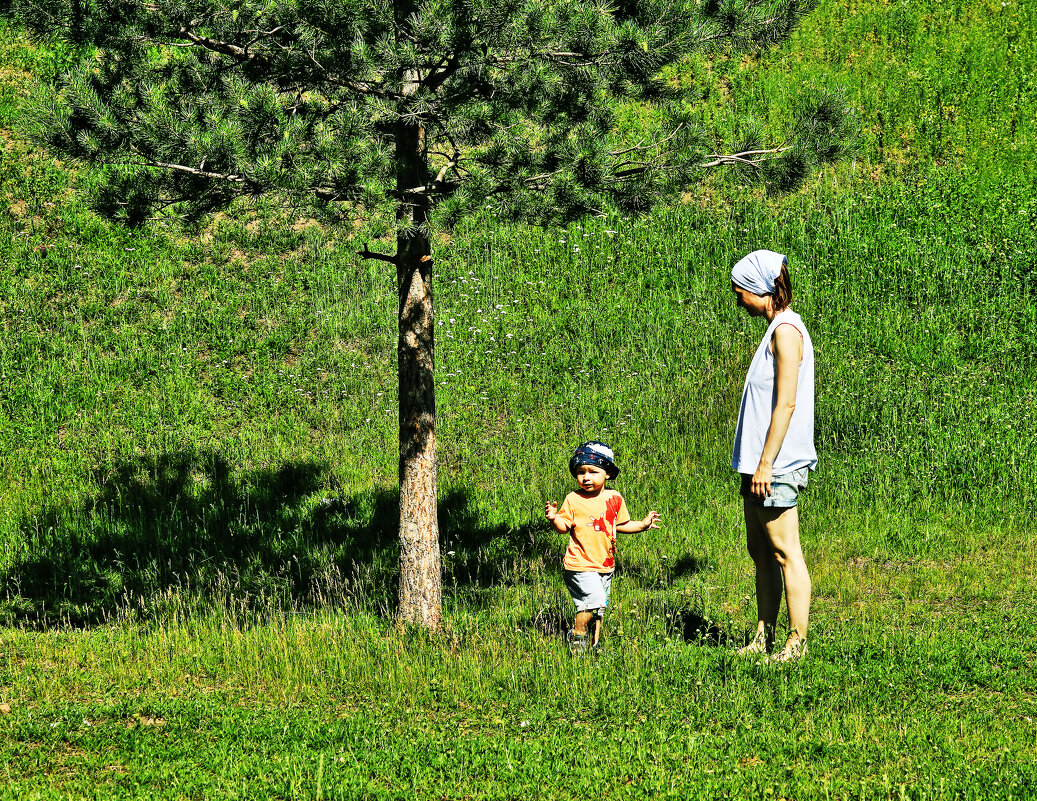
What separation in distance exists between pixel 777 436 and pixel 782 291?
31.0 inches

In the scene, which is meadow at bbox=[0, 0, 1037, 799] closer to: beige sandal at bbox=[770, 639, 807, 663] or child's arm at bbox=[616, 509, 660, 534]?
beige sandal at bbox=[770, 639, 807, 663]

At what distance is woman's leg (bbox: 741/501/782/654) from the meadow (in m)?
0.25

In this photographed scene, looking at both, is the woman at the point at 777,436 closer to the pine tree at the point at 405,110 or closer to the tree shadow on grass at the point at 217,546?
the pine tree at the point at 405,110

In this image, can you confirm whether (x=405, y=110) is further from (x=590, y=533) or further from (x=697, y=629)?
(x=697, y=629)

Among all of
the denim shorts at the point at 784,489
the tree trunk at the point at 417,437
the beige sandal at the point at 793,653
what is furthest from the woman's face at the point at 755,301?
the tree trunk at the point at 417,437

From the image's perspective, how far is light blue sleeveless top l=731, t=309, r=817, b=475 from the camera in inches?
197

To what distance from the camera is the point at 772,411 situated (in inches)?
196

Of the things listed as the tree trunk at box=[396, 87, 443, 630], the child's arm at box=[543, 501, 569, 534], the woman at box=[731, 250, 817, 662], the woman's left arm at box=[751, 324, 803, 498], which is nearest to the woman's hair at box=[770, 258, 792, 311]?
the woman at box=[731, 250, 817, 662]

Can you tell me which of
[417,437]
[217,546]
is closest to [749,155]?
[417,437]

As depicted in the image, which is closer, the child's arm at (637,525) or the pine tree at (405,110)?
the pine tree at (405,110)

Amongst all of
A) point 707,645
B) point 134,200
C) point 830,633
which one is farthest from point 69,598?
point 830,633

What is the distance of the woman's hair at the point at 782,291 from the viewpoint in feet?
16.6

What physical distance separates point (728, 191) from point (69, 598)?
969 cm

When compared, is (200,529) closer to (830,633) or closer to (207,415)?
(207,415)
